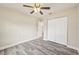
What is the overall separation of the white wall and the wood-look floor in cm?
11

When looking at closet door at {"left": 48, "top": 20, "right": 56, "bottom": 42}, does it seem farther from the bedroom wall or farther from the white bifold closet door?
the bedroom wall

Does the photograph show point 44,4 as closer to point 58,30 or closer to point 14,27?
point 58,30

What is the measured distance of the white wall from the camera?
178 cm

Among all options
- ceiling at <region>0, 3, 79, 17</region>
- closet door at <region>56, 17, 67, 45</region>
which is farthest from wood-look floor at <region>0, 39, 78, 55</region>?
ceiling at <region>0, 3, 79, 17</region>

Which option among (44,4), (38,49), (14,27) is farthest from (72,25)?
(14,27)

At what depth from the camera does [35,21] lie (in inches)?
74.5

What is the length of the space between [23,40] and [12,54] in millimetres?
310

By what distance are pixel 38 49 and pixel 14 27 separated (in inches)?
23.1

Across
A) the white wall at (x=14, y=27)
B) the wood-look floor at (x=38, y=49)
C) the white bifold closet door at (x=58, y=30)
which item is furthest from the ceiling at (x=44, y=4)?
the wood-look floor at (x=38, y=49)

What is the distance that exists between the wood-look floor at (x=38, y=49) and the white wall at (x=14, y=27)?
108 mm

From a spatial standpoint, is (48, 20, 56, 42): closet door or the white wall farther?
(48, 20, 56, 42): closet door

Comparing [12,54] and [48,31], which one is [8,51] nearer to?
[12,54]

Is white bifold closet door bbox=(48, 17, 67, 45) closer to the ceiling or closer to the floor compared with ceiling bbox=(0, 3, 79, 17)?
closer to the floor

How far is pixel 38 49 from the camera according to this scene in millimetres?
1831
